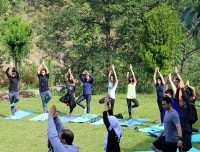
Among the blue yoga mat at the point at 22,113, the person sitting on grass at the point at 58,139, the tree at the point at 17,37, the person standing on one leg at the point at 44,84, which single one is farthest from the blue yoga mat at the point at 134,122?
the tree at the point at 17,37

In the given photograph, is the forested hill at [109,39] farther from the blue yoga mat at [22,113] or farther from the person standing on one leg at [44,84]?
the person standing on one leg at [44,84]

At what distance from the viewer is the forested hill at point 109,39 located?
962 inches

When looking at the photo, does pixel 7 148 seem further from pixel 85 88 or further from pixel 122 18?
pixel 122 18

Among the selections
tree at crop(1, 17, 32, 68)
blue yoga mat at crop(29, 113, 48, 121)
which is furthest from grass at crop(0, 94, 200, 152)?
tree at crop(1, 17, 32, 68)

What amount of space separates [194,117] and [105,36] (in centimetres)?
1931

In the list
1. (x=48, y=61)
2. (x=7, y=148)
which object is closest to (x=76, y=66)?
(x=48, y=61)

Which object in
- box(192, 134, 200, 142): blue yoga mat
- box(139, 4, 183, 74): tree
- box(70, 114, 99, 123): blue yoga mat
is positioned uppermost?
box(139, 4, 183, 74): tree

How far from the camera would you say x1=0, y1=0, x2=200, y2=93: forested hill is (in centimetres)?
2444

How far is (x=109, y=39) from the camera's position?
2814 cm

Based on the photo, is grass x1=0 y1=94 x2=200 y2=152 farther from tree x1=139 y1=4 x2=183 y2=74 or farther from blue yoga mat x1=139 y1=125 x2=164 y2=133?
tree x1=139 y1=4 x2=183 y2=74

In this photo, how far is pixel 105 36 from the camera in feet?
97.1

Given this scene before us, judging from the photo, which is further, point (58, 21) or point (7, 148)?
point (58, 21)


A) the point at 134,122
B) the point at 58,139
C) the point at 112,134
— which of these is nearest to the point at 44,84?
the point at 134,122

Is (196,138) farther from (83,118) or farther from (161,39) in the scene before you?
(161,39)
